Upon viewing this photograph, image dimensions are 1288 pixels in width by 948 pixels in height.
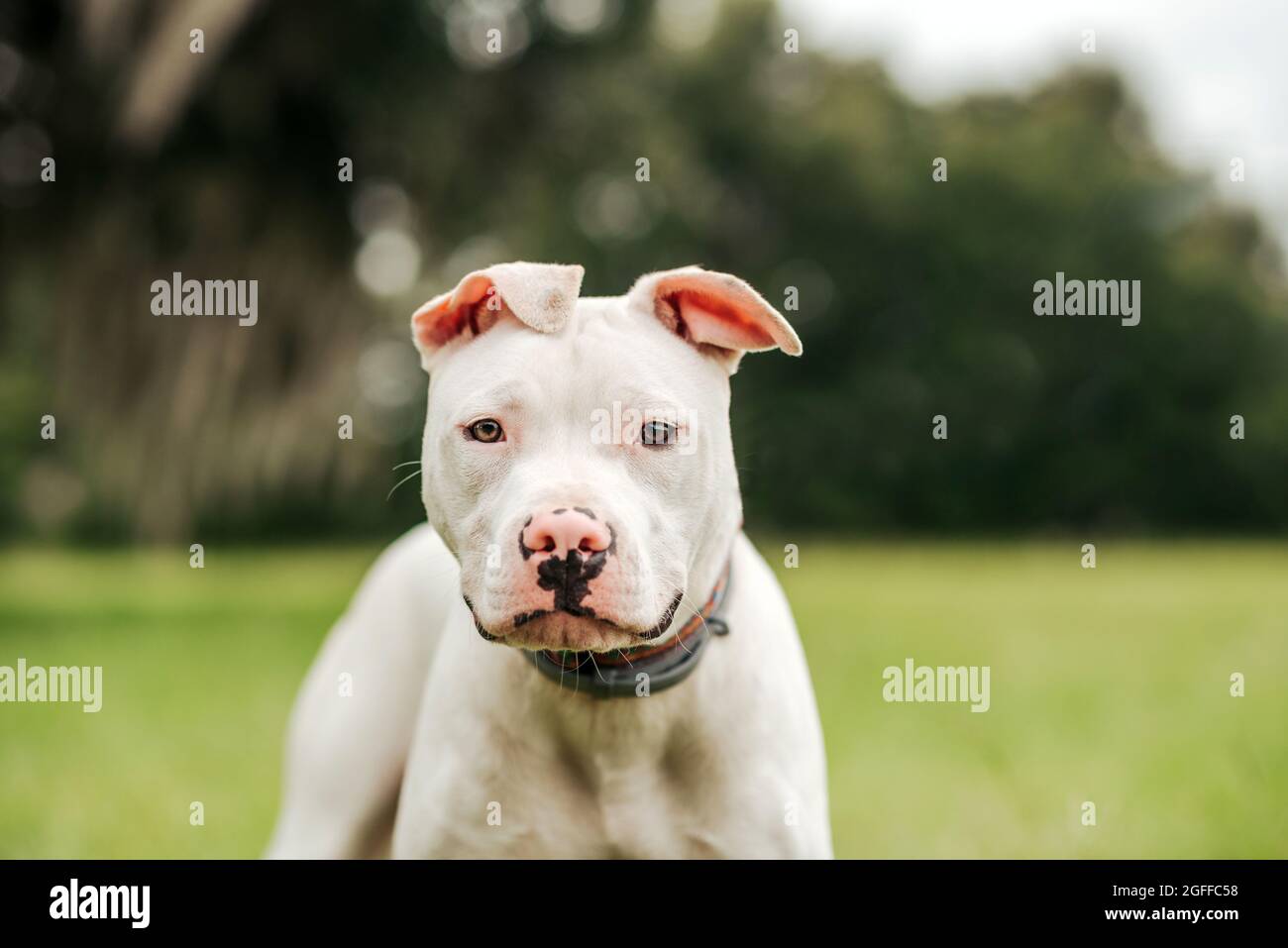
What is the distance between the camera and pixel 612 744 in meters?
2.68

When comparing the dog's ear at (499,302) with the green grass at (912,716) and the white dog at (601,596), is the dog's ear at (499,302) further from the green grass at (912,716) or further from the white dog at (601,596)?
the green grass at (912,716)

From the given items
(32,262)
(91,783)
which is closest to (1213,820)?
(91,783)

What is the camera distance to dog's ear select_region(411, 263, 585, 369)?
8.17 ft

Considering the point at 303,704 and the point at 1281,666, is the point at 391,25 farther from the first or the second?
the point at 303,704

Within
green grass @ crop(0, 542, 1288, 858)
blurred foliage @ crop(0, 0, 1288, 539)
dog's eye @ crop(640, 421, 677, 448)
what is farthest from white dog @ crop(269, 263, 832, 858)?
blurred foliage @ crop(0, 0, 1288, 539)

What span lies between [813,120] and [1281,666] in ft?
61.6

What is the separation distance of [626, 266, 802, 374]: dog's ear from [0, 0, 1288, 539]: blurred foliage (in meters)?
10.1

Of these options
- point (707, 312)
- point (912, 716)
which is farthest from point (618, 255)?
point (707, 312)

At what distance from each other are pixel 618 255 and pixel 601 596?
66.7 feet

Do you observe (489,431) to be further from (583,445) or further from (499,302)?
(499,302)

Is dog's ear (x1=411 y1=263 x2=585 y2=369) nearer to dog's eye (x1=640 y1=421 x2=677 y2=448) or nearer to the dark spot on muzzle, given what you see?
dog's eye (x1=640 y1=421 x2=677 y2=448)

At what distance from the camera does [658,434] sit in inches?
94.8

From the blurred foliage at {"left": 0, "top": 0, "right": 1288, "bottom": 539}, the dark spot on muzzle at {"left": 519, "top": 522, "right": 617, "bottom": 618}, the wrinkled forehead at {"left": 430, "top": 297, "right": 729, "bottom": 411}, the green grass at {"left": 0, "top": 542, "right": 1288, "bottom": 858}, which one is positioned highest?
the blurred foliage at {"left": 0, "top": 0, "right": 1288, "bottom": 539}

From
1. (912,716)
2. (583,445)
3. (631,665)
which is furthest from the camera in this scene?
(912,716)
